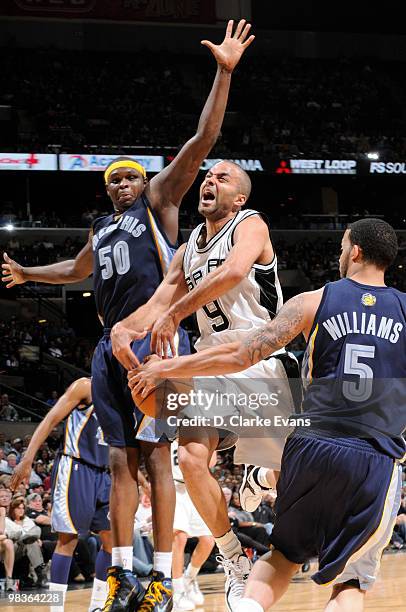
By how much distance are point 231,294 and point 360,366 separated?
1259 millimetres

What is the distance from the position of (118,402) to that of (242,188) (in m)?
1.34

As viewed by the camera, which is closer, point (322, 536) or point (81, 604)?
point (322, 536)

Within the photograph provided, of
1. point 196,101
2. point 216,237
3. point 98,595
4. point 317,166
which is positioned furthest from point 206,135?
point 196,101

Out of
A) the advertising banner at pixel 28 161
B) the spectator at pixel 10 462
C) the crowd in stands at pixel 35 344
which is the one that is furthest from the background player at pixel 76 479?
the advertising banner at pixel 28 161

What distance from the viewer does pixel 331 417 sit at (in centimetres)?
368

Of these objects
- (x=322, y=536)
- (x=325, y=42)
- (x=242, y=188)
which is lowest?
(x=322, y=536)

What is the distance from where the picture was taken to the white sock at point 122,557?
4316mm

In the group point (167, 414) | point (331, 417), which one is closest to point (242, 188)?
point (167, 414)

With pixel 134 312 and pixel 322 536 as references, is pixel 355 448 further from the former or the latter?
pixel 134 312

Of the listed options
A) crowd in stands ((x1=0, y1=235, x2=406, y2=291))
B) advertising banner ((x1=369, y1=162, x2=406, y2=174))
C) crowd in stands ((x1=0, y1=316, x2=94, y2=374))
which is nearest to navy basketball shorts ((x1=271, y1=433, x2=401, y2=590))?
crowd in stands ((x1=0, y1=316, x2=94, y2=374))

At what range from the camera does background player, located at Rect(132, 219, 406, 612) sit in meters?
3.57

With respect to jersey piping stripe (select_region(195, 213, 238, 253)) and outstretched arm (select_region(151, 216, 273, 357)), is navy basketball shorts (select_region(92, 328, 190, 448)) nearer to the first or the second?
outstretched arm (select_region(151, 216, 273, 357))

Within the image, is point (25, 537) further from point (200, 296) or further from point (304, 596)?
point (200, 296)

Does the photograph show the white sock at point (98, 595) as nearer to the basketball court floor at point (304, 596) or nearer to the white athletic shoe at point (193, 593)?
the basketball court floor at point (304, 596)
